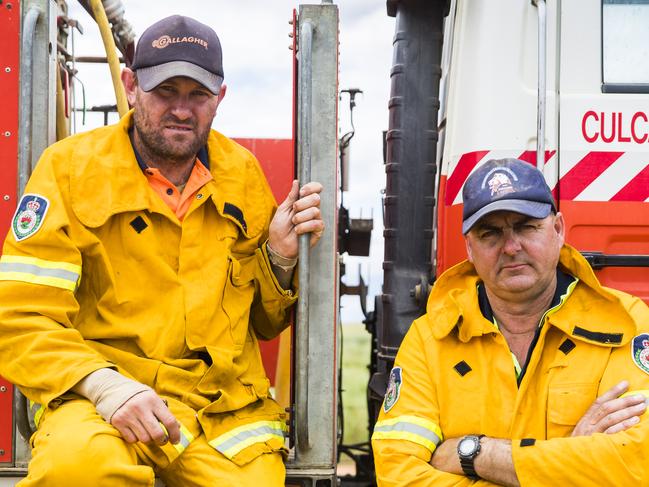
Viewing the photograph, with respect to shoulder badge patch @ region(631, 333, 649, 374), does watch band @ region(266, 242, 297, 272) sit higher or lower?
higher

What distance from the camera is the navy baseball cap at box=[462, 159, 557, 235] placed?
2646 millimetres

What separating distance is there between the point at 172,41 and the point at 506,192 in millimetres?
1104

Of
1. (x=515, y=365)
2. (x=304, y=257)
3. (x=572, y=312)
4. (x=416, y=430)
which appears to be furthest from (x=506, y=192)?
(x=416, y=430)

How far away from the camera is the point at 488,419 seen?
2.61m

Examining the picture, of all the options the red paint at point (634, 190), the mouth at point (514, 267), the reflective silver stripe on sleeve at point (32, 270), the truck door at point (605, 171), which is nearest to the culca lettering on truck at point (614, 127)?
the truck door at point (605, 171)

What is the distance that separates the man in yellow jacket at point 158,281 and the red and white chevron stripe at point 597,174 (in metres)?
0.88

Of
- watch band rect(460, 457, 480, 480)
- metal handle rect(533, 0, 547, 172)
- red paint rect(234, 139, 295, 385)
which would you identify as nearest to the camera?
watch band rect(460, 457, 480, 480)

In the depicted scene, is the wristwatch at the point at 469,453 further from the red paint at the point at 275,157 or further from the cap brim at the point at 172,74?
the red paint at the point at 275,157

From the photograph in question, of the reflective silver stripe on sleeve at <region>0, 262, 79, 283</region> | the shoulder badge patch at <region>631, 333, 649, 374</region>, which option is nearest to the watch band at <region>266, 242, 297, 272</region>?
the reflective silver stripe on sleeve at <region>0, 262, 79, 283</region>

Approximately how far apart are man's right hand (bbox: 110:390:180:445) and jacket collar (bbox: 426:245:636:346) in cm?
85

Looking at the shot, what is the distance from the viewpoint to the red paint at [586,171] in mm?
3039

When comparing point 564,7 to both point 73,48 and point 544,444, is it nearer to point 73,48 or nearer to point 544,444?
point 544,444

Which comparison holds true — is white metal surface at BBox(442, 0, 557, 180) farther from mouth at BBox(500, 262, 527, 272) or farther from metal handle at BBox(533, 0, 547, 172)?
mouth at BBox(500, 262, 527, 272)

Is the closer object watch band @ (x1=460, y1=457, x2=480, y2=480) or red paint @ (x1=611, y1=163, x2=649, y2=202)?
watch band @ (x1=460, y1=457, x2=480, y2=480)
